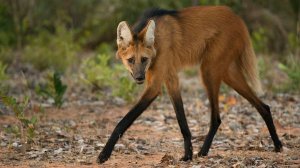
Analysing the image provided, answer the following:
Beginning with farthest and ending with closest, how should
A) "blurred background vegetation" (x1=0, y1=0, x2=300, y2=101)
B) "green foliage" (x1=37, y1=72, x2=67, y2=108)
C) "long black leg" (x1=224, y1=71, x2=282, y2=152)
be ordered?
"blurred background vegetation" (x1=0, y1=0, x2=300, y2=101)
"green foliage" (x1=37, y1=72, x2=67, y2=108)
"long black leg" (x1=224, y1=71, x2=282, y2=152)

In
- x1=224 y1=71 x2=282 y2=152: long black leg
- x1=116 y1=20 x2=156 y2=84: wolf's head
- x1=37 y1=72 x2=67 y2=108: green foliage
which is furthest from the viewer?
x1=37 y1=72 x2=67 y2=108: green foliage

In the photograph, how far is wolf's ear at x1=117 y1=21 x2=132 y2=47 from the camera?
5434 mm

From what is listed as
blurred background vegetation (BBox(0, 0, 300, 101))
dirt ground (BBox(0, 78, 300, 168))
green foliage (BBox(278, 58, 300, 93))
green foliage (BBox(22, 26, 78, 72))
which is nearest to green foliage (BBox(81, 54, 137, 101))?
blurred background vegetation (BBox(0, 0, 300, 101))

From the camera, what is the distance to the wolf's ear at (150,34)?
5.42 meters

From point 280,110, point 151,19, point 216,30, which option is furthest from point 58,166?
point 280,110

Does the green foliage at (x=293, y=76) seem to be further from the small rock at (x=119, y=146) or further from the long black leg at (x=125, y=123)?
the long black leg at (x=125, y=123)

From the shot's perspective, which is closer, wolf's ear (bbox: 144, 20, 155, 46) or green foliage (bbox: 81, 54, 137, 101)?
wolf's ear (bbox: 144, 20, 155, 46)

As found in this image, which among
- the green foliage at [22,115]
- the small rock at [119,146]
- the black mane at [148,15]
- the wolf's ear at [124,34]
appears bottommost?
the small rock at [119,146]

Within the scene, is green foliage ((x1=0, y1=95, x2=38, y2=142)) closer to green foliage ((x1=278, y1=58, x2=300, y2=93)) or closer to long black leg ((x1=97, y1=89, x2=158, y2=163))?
long black leg ((x1=97, y1=89, x2=158, y2=163))

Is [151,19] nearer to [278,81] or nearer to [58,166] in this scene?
[58,166]

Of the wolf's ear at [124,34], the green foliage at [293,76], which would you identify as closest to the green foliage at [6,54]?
the green foliage at [293,76]

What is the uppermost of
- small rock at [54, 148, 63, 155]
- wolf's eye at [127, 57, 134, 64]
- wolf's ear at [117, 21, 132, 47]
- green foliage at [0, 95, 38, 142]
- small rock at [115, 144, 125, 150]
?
wolf's ear at [117, 21, 132, 47]

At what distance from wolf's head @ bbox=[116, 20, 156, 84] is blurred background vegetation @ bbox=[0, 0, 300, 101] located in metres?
2.69

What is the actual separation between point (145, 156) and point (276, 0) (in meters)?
9.00
